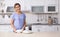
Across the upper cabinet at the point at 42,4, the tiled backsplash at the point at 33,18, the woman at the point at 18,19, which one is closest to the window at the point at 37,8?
the upper cabinet at the point at 42,4

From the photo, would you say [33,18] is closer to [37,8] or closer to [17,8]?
[37,8]

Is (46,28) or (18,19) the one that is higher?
(18,19)

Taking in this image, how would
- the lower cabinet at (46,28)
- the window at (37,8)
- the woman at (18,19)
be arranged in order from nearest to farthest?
the woman at (18,19), the lower cabinet at (46,28), the window at (37,8)

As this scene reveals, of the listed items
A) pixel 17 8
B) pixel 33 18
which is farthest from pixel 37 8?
pixel 17 8

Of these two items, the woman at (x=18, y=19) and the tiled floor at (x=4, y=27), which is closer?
the woman at (x=18, y=19)

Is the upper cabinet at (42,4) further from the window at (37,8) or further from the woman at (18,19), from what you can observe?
the woman at (18,19)

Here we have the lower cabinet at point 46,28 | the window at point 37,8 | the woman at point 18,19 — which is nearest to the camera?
the woman at point 18,19

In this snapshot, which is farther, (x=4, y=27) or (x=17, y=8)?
(x=4, y=27)

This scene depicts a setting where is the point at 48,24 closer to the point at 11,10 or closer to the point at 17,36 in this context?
the point at 11,10

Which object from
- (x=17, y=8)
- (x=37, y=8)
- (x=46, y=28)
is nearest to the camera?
(x=17, y=8)

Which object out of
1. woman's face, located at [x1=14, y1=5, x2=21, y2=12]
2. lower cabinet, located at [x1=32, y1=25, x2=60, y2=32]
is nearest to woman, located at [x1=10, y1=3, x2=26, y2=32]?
woman's face, located at [x1=14, y1=5, x2=21, y2=12]

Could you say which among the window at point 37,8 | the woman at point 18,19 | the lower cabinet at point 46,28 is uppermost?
the window at point 37,8

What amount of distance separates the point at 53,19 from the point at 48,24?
0.27 metres

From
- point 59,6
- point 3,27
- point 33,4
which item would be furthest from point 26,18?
point 59,6
